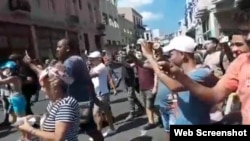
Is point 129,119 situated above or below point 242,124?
below

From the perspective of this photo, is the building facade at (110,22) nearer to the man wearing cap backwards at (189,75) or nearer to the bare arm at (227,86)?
the man wearing cap backwards at (189,75)

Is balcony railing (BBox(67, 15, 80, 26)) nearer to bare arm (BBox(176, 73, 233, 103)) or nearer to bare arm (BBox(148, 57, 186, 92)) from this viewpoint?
bare arm (BBox(148, 57, 186, 92))

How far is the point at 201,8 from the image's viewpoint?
4516 cm

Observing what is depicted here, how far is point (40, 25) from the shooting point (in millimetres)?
31141

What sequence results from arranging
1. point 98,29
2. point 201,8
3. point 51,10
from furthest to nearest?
point 98,29 → point 201,8 → point 51,10

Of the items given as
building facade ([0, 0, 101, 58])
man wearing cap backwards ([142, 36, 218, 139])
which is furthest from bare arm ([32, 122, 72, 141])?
building facade ([0, 0, 101, 58])

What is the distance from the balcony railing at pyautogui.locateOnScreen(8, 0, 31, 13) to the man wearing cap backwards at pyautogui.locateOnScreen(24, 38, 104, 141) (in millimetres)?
21323

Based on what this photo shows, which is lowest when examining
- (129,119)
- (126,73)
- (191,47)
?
(129,119)

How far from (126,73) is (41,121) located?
8.09 meters

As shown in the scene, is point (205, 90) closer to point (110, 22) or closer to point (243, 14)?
point (243, 14)

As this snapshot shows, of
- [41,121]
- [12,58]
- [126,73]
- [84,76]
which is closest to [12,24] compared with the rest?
[126,73]

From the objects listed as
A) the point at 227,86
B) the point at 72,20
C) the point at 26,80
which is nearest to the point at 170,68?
the point at 227,86

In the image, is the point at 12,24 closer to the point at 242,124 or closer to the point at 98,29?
the point at 98,29

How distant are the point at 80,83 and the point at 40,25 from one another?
25496 millimetres
